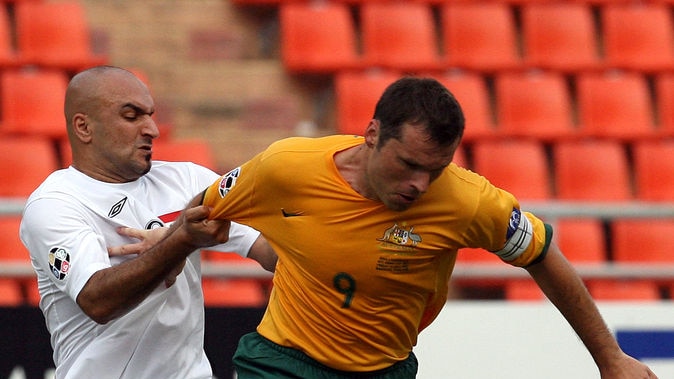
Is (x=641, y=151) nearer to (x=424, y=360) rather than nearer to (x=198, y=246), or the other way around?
(x=424, y=360)

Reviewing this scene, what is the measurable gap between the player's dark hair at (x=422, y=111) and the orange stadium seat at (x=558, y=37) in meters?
6.56

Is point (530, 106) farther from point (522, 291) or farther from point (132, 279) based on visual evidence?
point (132, 279)

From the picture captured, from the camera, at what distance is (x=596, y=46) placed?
1035 centimetres

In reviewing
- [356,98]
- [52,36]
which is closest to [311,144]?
[356,98]

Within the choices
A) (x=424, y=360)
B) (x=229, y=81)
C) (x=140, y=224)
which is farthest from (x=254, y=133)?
(x=140, y=224)

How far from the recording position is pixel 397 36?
9578 millimetres

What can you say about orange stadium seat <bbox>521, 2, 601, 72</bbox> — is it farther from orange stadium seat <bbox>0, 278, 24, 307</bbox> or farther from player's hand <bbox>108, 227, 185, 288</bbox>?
player's hand <bbox>108, 227, 185, 288</bbox>

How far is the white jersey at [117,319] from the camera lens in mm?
3920

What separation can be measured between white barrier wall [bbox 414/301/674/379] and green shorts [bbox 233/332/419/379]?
1.70 metres

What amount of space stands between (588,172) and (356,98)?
181 centimetres

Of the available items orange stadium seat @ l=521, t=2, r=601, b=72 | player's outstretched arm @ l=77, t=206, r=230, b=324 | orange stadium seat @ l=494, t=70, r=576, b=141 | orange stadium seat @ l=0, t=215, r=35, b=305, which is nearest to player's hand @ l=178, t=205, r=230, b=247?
player's outstretched arm @ l=77, t=206, r=230, b=324

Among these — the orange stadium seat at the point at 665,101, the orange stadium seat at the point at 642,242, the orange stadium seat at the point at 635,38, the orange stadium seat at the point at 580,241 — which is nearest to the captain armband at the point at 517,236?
the orange stadium seat at the point at 580,241

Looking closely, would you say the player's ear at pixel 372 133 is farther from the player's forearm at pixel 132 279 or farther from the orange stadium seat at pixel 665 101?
the orange stadium seat at pixel 665 101

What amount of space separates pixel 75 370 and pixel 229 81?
18.2 ft
